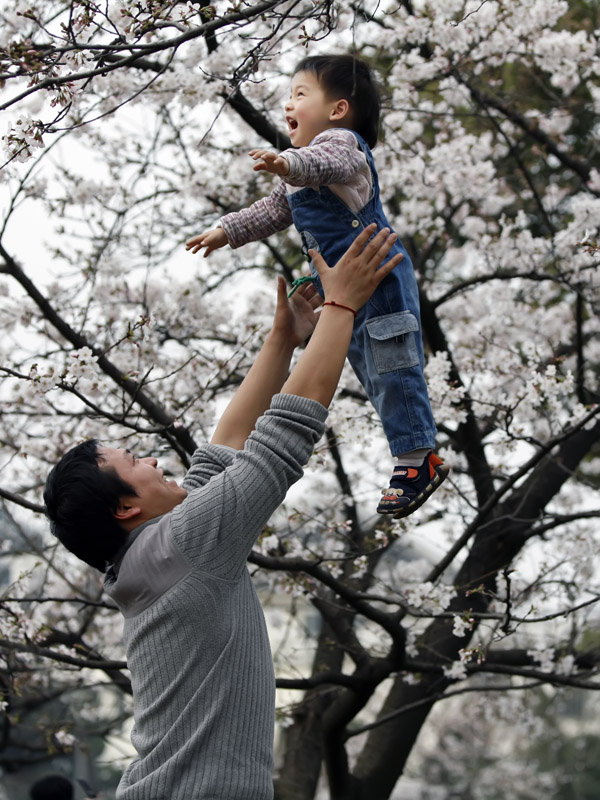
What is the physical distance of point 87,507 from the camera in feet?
6.70

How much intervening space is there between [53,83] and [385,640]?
4666 mm

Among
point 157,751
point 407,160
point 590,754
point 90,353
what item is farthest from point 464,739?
point 157,751

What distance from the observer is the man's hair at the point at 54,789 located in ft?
14.9

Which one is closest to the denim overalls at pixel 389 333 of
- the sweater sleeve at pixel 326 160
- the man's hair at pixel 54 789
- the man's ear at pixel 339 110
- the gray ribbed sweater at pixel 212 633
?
the sweater sleeve at pixel 326 160

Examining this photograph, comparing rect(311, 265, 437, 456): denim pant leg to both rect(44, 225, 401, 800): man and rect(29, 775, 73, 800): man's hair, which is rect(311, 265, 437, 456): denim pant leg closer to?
rect(44, 225, 401, 800): man

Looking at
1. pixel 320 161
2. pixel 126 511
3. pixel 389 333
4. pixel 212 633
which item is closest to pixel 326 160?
pixel 320 161

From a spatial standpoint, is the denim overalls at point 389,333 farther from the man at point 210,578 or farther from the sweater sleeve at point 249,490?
the sweater sleeve at point 249,490

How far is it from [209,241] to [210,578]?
894mm

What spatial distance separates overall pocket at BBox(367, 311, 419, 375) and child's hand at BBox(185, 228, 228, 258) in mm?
450

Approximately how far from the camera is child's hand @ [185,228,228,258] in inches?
92.9

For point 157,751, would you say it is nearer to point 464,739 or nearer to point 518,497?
point 518,497

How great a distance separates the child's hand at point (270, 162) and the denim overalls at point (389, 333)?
291mm

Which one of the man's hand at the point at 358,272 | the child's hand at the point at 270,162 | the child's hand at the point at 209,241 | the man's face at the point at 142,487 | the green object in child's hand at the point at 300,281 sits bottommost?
the man's face at the point at 142,487

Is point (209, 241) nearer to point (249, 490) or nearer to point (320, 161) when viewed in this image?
point (320, 161)
